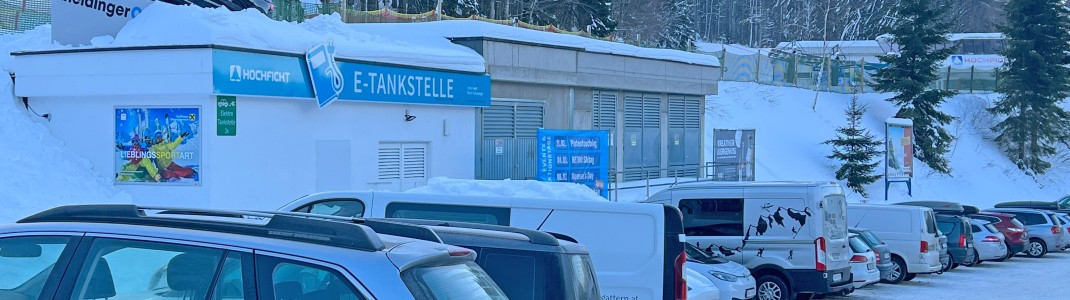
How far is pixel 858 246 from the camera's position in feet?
59.2

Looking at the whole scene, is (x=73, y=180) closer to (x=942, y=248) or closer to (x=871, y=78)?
(x=942, y=248)

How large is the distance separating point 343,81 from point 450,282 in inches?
669

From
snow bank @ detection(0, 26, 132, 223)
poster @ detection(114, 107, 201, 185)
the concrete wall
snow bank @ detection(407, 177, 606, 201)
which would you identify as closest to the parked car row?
snow bank @ detection(407, 177, 606, 201)

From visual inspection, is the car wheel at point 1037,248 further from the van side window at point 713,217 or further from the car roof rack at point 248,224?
the car roof rack at point 248,224

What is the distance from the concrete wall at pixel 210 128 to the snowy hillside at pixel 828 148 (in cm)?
2289

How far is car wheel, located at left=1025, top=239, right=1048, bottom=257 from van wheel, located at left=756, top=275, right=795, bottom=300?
53.6 feet

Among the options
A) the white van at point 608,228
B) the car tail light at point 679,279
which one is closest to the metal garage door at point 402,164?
the white van at point 608,228

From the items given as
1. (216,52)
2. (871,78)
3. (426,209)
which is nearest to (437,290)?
(426,209)

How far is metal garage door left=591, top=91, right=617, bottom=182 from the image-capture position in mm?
29672

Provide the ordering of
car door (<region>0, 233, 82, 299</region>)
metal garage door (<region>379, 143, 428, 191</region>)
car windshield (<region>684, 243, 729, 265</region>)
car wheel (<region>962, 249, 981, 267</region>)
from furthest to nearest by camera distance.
A: car wheel (<region>962, 249, 981, 267</region>) < metal garage door (<region>379, 143, 428, 191</region>) < car windshield (<region>684, 243, 729, 265</region>) < car door (<region>0, 233, 82, 299</region>)

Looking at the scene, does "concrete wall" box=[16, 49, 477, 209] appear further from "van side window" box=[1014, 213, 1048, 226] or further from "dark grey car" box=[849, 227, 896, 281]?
"van side window" box=[1014, 213, 1048, 226]

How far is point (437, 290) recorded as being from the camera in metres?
4.16

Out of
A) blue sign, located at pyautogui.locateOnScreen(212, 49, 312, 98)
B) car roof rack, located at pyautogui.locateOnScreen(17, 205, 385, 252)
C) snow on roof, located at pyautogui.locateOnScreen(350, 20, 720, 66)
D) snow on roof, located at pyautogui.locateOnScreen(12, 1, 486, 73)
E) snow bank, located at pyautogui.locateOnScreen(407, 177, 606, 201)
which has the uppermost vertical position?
snow on roof, located at pyautogui.locateOnScreen(350, 20, 720, 66)

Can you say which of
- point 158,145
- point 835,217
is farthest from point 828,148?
point 158,145
